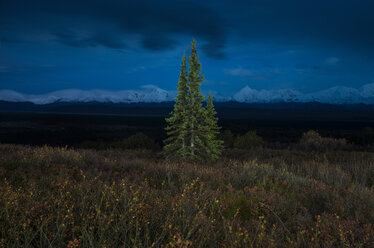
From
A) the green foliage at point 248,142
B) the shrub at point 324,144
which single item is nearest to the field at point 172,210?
the shrub at point 324,144

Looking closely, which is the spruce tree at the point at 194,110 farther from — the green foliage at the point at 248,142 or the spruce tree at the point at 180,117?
the green foliage at the point at 248,142

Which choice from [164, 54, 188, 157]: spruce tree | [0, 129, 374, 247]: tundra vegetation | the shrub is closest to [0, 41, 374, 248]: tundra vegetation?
[0, 129, 374, 247]: tundra vegetation

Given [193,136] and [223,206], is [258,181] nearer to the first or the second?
[223,206]

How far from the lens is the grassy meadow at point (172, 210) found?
3.26 m

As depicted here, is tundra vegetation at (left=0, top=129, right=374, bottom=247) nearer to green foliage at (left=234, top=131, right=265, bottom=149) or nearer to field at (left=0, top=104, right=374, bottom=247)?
field at (left=0, top=104, right=374, bottom=247)

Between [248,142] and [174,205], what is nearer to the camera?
[174,205]

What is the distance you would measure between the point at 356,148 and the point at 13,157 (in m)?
30.1

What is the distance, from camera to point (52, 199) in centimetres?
426

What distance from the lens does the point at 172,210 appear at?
→ 4230 millimetres

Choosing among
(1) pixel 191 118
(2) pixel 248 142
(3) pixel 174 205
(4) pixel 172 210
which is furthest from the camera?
(2) pixel 248 142

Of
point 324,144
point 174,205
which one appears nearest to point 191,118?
point 174,205

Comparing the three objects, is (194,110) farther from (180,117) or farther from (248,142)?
(248,142)

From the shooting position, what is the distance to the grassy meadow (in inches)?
128

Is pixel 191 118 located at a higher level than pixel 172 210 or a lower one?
higher
